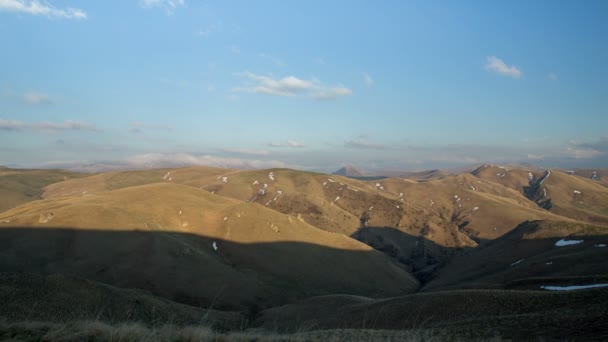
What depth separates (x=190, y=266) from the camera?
7925cm

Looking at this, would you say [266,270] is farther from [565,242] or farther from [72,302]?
[565,242]

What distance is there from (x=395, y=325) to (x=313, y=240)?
8033 cm

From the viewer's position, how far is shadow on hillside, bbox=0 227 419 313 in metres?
72.2

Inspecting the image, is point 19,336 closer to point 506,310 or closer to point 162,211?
point 506,310

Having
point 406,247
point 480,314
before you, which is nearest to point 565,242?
point 406,247

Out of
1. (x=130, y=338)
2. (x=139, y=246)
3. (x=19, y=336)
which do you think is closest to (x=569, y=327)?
(x=130, y=338)

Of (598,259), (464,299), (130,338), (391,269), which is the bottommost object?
(391,269)

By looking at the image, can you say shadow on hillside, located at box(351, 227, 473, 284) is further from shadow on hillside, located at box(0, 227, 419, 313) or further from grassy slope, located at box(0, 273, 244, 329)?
grassy slope, located at box(0, 273, 244, 329)

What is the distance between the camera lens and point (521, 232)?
4798 inches

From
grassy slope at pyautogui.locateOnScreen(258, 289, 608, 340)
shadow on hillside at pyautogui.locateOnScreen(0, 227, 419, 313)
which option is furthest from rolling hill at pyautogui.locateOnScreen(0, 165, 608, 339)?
shadow on hillside at pyautogui.locateOnScreen(0, 227, 419, 313)

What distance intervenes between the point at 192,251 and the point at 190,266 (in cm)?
533

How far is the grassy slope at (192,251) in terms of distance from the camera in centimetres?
7412

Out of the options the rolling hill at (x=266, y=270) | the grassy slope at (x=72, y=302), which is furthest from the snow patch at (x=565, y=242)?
the grassy slope at (x=72, y=302)

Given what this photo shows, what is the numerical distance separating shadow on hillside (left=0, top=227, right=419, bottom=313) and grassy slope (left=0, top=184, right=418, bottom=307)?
0.20 m
